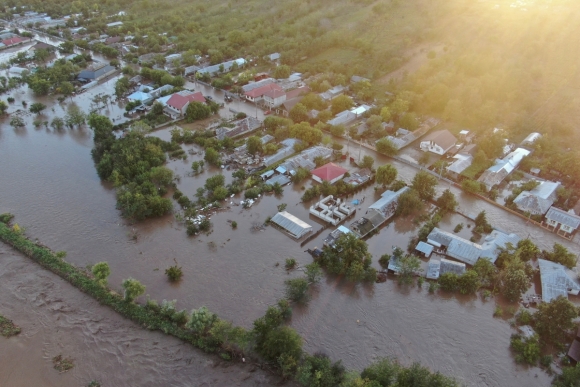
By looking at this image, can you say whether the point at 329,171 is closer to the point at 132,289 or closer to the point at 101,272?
the point at 132,289

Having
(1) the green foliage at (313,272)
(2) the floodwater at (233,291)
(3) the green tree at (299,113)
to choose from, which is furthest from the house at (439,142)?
(1) the green foliage at (313,272)

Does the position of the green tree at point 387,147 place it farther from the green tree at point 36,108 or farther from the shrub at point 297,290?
the green tree at point 36,108

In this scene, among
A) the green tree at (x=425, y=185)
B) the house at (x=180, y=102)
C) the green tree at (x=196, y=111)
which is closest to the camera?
the green tree at (x=425, y=185)

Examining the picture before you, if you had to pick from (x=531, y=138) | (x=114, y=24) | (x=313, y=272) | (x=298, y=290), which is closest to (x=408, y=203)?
(x=313, y=272)

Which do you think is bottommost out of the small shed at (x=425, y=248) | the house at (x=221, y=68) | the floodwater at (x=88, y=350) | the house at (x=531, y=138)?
the floodwater at (x=88, y=350)

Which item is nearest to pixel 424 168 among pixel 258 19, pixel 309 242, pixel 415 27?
pixel 309 242

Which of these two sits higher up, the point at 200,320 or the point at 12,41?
the point at 12,41
